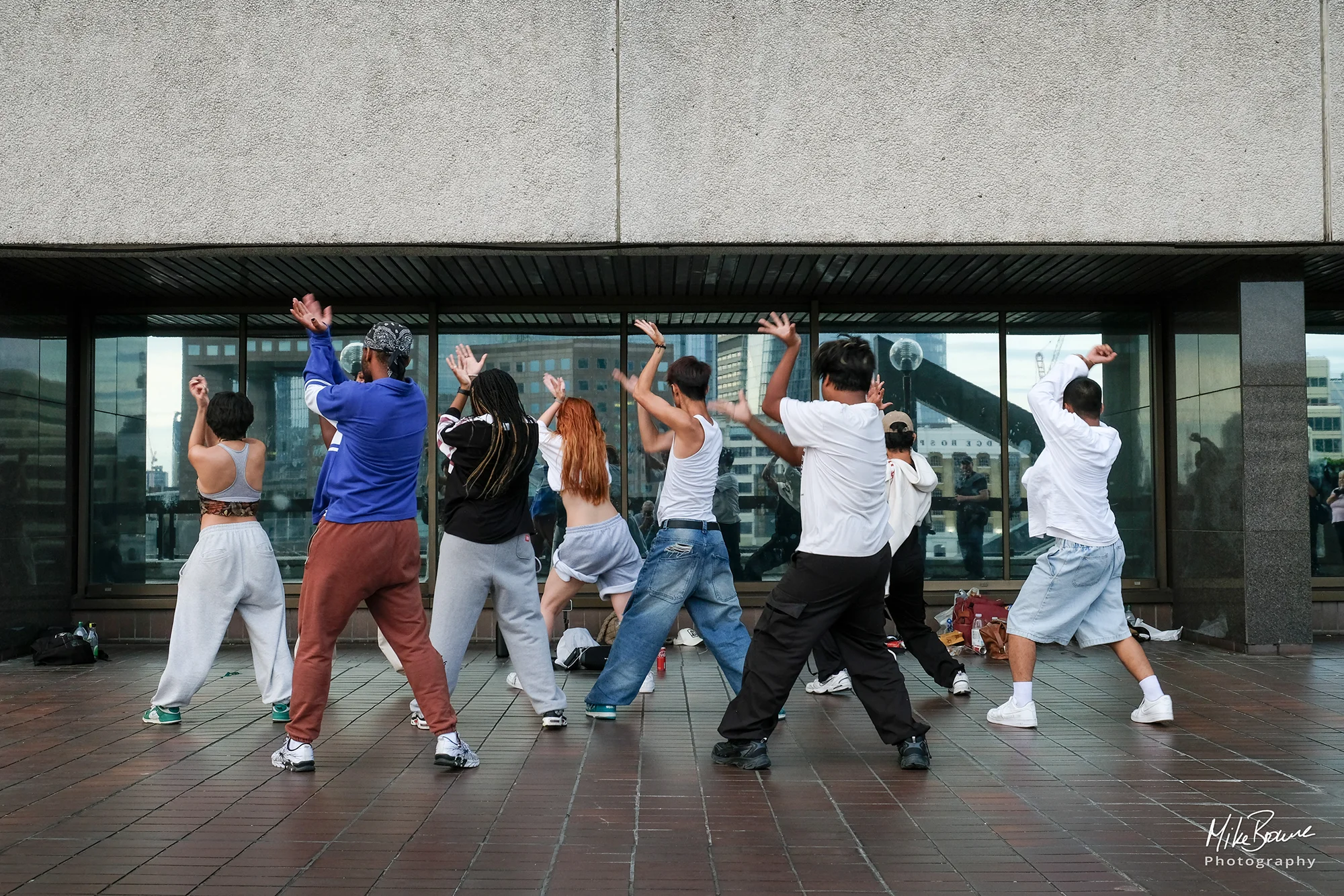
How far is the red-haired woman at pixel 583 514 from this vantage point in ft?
24.5

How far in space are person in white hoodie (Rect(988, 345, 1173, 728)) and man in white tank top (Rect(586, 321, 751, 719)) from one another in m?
1.55

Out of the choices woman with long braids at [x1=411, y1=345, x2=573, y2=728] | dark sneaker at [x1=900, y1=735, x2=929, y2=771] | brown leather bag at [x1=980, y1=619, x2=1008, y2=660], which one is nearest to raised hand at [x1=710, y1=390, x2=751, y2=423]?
woman with long braids at [x1=411, y1=345, x2=573, y2=728]

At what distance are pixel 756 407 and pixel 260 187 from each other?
4.66 m

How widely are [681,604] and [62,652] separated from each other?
5582 millimetres

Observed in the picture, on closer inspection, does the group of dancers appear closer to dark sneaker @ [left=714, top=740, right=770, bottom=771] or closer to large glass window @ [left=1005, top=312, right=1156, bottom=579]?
dark sneaker @ [left=714, top=740, right=770, bottom=771]

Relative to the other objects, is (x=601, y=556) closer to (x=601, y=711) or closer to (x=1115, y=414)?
(x=601, y=711)

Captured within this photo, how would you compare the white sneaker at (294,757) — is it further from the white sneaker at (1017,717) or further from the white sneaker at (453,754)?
the white sneaker at (1017,717)

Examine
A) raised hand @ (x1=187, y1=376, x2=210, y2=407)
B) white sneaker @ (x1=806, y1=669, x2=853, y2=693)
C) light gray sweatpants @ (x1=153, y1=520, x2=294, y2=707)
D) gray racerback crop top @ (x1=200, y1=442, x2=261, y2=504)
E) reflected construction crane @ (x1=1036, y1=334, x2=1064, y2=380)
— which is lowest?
white sneaker @ (x1=806, y1=669, x2=853, y2=693)

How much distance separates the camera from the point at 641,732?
6.43 meters

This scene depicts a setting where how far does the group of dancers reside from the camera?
5.41m

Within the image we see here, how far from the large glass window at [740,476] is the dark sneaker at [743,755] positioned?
17.0 feet

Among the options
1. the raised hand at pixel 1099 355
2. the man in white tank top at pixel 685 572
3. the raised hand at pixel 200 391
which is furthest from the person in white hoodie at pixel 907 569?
the raised hand at pixel 200 391

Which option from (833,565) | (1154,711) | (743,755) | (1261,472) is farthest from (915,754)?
(1261,472)

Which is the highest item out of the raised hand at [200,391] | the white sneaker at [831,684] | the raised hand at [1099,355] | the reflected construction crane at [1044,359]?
the reflected construction crane at [1044,359]
